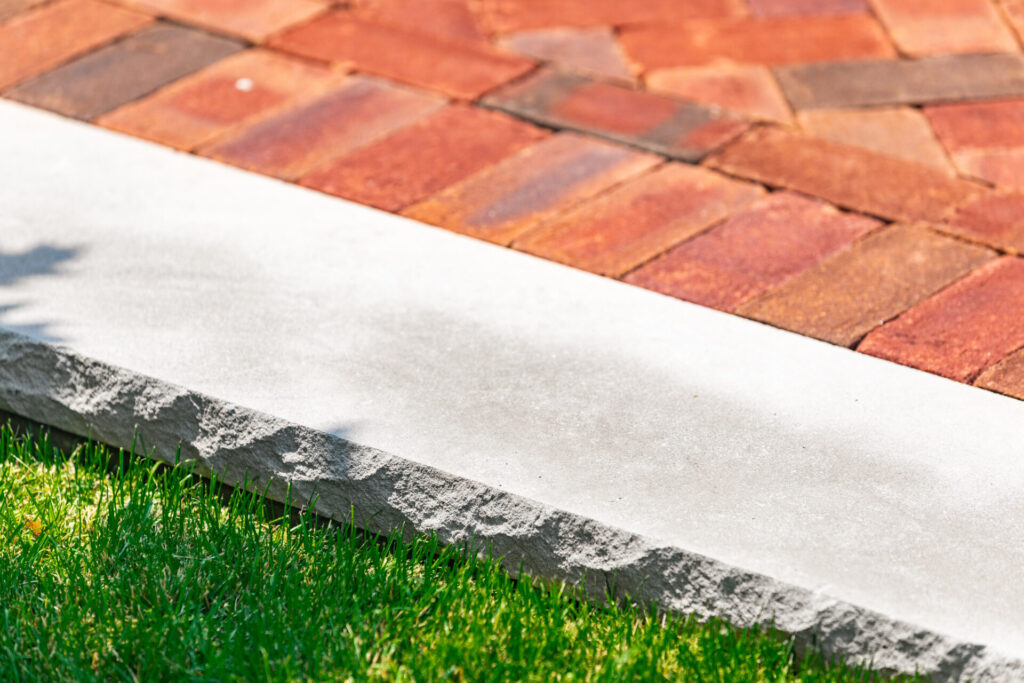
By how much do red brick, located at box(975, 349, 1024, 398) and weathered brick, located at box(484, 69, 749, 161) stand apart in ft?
3.07

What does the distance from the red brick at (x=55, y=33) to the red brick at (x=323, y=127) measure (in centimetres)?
64

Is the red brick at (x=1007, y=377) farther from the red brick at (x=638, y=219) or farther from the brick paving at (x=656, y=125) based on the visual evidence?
the red brick at (x=638, y=219)

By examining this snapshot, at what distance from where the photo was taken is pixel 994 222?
9.16 ft

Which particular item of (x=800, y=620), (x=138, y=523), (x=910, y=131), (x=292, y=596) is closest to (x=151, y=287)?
(x=138, y=523)

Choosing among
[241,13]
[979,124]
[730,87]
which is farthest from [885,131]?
[241,13]

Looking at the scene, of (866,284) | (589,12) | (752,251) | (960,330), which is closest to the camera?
(960,330)

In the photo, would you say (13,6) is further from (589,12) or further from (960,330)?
(960,330)

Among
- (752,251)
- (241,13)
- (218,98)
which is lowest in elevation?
(752,251)

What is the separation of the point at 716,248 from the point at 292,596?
3.98ft

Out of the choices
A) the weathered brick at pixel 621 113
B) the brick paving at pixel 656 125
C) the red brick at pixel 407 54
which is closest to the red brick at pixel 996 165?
the brick paving at pixel 656 125

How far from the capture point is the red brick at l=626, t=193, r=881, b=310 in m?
2.56

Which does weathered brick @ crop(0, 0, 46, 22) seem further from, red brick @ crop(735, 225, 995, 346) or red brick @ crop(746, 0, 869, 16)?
red brick @ crop(735, 225, 995, 346)

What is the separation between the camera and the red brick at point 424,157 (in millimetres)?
2861

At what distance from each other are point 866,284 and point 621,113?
0.89 m
